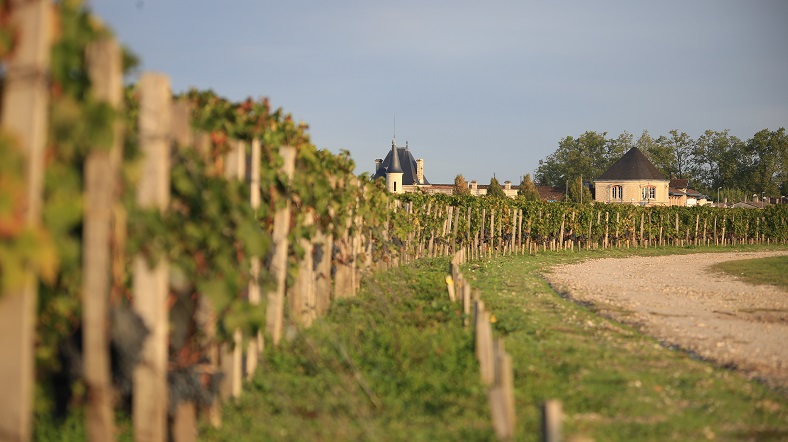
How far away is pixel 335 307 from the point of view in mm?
11406

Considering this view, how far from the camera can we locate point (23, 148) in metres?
3.64

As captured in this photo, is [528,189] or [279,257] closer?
[279,257]

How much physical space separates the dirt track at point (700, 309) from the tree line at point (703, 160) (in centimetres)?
12175

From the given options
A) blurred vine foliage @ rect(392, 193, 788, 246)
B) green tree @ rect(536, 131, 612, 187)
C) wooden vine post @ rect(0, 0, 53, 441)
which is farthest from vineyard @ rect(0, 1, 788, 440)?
green tree @ rect(536, 131, 612, 187)

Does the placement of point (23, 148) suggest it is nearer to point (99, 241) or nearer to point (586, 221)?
point (99, 241)

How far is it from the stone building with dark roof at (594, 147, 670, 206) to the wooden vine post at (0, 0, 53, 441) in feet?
382

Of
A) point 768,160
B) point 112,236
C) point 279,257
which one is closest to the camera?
point 112,236

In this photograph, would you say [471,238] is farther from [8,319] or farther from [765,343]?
[8,319]

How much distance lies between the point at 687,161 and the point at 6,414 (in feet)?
527

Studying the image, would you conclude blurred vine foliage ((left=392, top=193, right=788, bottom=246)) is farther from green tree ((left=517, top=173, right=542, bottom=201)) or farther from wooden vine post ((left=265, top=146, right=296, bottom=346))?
green tree ((left=517, top=173, right=542, bottom=201))

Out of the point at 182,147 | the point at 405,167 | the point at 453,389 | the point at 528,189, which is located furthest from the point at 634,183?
the point at 182,147

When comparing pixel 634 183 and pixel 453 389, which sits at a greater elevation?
pixel 634 183

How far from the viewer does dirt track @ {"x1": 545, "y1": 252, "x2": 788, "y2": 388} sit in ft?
35.4

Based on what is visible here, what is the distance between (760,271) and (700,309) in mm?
14106
